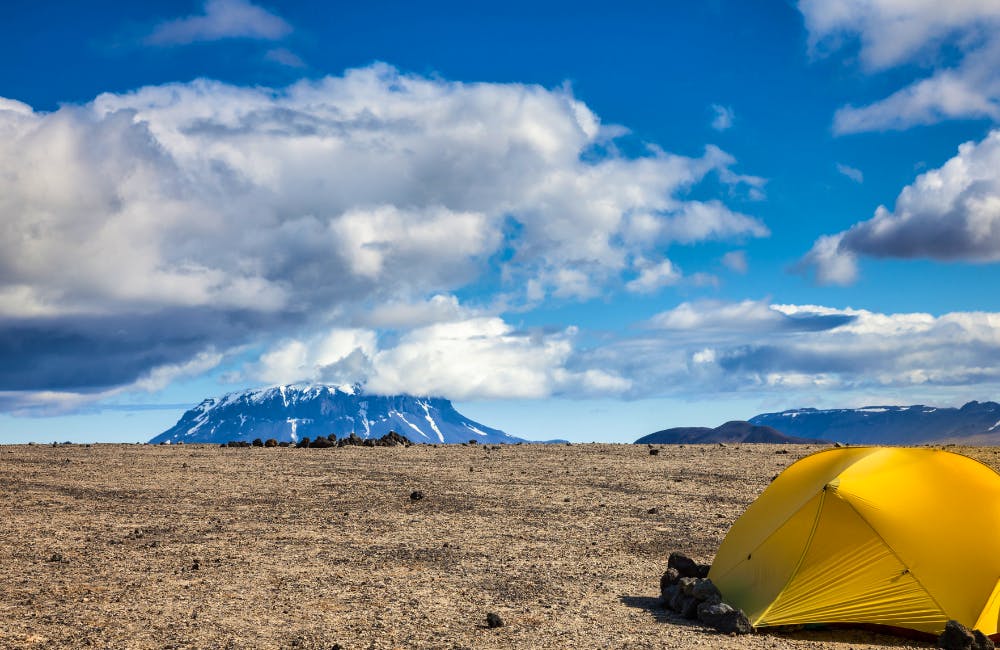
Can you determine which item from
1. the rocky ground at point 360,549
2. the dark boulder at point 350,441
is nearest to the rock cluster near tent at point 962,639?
the rocky ground at point 360,549

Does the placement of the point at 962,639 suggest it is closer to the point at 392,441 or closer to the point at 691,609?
the point at 691,609

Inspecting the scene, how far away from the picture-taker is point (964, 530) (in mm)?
14039

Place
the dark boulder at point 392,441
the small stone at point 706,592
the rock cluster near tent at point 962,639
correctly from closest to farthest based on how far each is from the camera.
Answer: the rock cluster near tent at point 962,639 < the small stone at point 706,592 < the dark boulder at point 392,441

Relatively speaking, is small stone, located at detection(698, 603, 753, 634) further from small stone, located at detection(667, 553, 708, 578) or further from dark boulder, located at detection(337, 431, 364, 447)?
dark boulder, located at detection(337, 431, 364, 447)

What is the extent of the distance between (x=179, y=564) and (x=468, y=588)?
6411mm

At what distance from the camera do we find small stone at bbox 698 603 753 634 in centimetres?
1374

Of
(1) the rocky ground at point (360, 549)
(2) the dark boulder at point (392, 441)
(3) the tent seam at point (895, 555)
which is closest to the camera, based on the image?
(3) the tent seam at point (895, 555)

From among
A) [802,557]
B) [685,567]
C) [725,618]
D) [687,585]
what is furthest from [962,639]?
[685,567]

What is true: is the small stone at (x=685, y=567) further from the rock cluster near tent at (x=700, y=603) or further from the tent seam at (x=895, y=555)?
the tent seam at (x=895, y=555)

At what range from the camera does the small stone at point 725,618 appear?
13.7m

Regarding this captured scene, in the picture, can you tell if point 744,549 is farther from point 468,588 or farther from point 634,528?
point 634,528

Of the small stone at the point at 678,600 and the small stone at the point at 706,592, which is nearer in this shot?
the small stone at the point at 706,592

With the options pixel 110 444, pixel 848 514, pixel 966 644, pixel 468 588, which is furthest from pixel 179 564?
pixel 110 444

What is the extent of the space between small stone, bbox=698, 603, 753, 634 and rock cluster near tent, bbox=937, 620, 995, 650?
2795 mm
